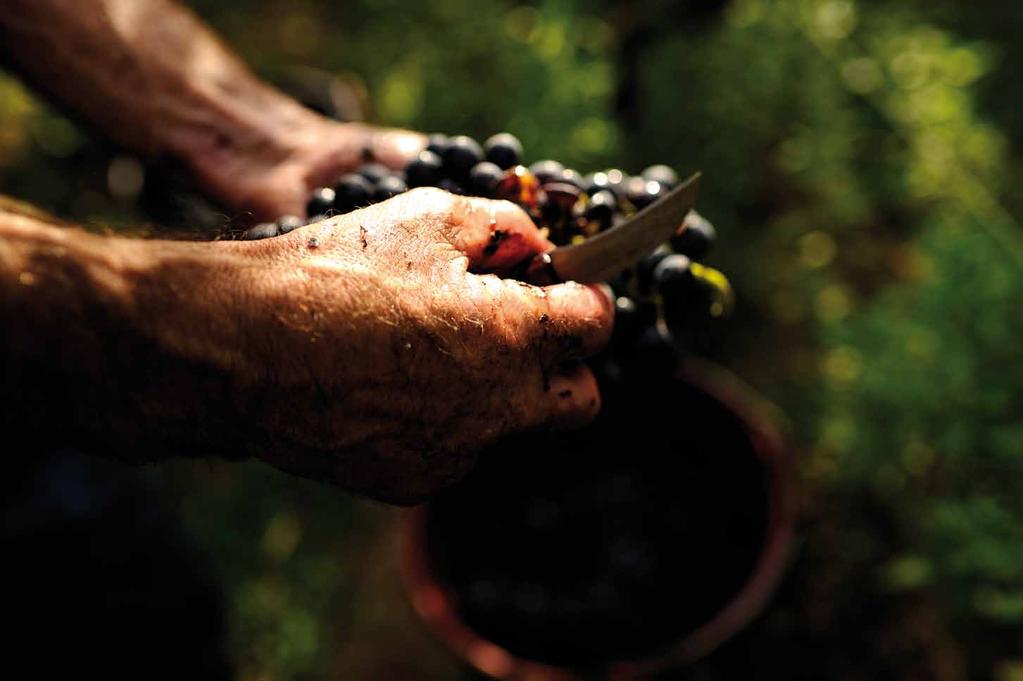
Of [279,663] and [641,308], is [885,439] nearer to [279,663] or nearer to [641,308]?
[641,308]

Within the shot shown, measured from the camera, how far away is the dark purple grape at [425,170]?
129 centimetres

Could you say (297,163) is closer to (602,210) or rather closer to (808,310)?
(602,210)

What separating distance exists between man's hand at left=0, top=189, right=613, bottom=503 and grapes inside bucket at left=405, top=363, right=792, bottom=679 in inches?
28.4

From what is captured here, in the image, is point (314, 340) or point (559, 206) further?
point (559, 206)

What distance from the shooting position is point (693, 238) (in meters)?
1.28

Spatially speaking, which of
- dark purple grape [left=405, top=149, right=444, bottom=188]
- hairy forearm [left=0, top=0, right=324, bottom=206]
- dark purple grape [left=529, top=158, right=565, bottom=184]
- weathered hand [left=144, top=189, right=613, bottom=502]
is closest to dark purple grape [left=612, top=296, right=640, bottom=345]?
weathered hand [left=144, top=189, right=613, bottom=502]

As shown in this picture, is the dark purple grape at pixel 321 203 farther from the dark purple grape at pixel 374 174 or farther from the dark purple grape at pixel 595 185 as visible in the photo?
the dark purple grape at pixel 595 185

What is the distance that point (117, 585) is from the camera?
2.10 metres

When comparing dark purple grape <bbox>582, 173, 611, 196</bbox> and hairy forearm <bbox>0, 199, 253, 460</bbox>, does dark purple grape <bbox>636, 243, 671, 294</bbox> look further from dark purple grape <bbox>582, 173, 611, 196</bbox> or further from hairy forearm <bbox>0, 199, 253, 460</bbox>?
hairy forearm <bbox>0, 199, 253, 460</bbox>

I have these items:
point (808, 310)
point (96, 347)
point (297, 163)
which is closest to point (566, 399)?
point (96, 347)

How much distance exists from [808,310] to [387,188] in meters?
1.74

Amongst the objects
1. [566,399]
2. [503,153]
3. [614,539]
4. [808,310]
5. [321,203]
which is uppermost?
[503,153]

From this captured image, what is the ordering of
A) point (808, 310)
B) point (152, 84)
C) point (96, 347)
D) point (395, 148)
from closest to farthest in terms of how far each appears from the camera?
point (96, 347)
point (395, 148)
point (152, 84)
point (808, 310)

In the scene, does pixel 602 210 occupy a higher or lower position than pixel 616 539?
higher
